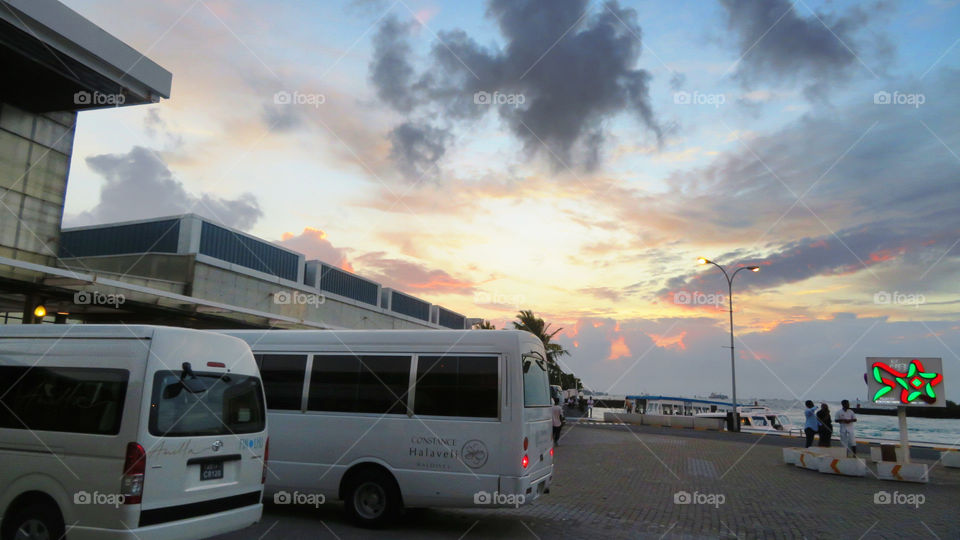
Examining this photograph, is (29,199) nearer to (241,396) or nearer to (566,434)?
(241,396)

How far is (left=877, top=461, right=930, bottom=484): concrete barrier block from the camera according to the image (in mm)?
15586

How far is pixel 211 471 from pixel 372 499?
301 centimetres

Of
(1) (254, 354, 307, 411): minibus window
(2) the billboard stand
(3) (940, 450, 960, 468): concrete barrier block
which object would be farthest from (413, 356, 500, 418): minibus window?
(3) (940, 450, 960, 468): concrete barrier block

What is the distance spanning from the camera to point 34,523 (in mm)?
6117

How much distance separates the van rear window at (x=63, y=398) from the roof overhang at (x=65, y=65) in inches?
442

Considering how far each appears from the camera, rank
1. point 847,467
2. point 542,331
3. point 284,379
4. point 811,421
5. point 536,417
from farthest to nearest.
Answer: point 542,331 < point 811,421 < point 847,467 < point 284,379 < point 536,417

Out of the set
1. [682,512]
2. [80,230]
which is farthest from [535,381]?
[80,230]

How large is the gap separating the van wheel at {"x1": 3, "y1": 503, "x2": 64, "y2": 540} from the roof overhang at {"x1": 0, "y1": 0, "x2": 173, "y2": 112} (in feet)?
40.8

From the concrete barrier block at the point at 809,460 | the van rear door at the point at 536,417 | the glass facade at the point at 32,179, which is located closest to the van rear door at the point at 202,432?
the van rear door at the point at 536,417

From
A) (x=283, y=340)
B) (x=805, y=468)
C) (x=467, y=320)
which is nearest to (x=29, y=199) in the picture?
(x=283, y=340)

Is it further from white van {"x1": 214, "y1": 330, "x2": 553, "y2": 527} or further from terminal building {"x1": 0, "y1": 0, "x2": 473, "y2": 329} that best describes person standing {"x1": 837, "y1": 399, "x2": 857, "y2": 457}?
terminal building {"x1": 0, "y1": 0, "x2": 473, "y2": 329}

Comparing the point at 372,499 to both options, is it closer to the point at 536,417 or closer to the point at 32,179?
the point at 536,417

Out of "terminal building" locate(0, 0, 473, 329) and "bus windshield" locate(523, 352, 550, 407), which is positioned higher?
"terminal building" locate(0, 0, 473, 329)

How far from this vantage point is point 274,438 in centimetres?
973
